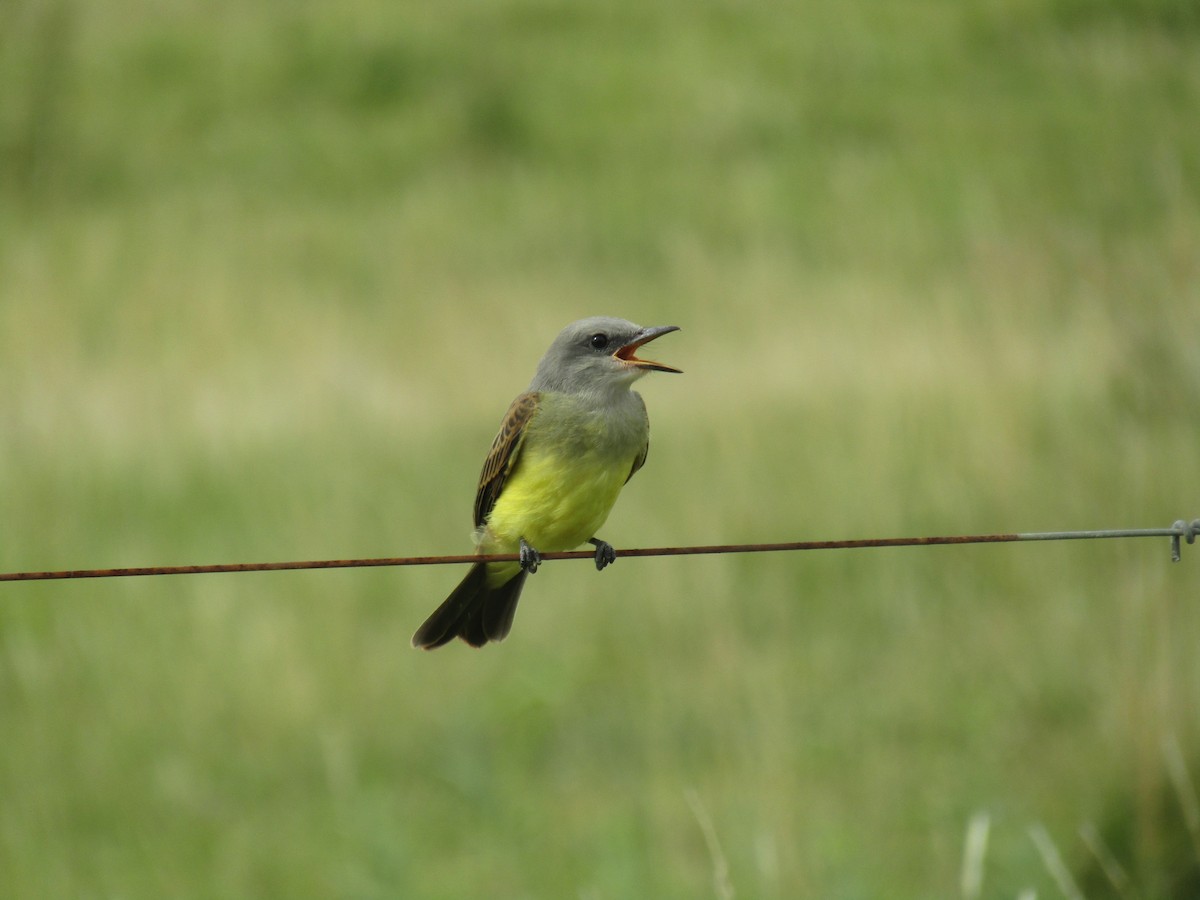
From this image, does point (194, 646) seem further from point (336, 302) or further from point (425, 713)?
point (336, 302)

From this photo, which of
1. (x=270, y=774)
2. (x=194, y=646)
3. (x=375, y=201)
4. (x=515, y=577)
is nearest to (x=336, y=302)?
(x=375, y=201)

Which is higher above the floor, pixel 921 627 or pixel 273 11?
pixel 273 11

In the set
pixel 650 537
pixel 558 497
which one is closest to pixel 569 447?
pixel 558 497

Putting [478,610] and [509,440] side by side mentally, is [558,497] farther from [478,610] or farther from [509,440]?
[478,610]

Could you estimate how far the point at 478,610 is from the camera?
372 cm

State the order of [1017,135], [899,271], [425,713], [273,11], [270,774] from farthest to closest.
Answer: [273,11] → [1017,135] → [899,271] → [425,713] → [270,774]

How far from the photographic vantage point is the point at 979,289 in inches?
405

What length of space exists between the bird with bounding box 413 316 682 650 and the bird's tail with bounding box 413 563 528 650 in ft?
0.06

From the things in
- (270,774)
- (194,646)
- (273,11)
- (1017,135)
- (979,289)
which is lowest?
(270,774)

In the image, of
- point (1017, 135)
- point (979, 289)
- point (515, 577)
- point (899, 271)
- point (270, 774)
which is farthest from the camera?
point (1017, 135)

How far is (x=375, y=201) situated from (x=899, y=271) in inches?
308

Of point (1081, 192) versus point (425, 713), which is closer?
point (425, 713)

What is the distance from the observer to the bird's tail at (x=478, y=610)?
357cm

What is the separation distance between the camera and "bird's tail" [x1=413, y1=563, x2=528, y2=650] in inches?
141
